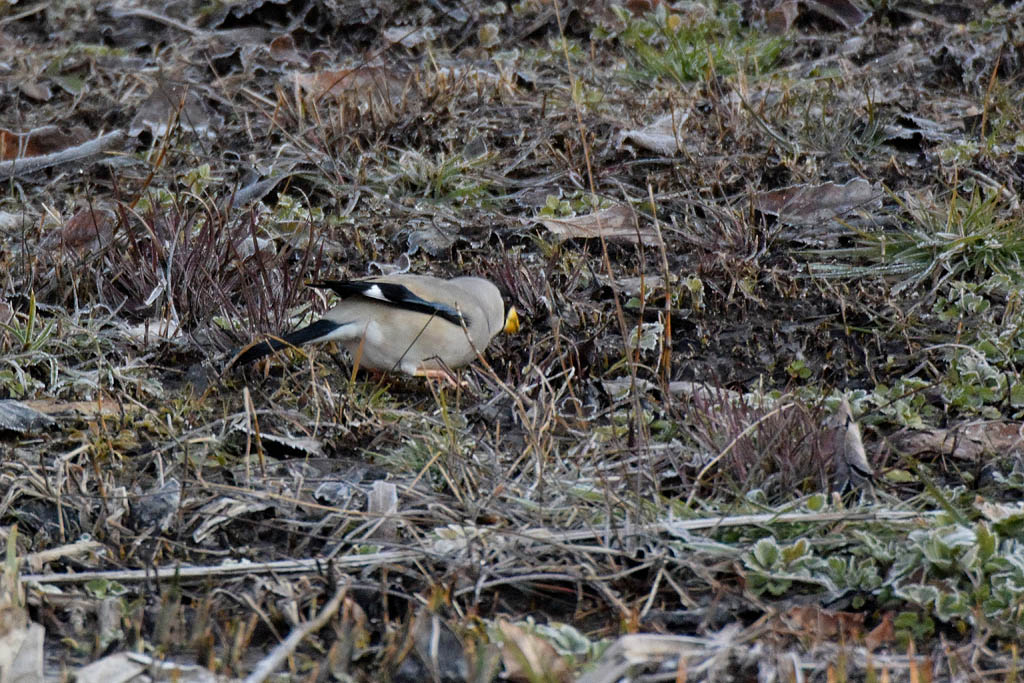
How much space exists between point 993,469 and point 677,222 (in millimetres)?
1960

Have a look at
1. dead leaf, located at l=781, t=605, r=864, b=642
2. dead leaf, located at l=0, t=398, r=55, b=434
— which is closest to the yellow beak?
dead leaf, located at l=0, t=398, r=55, b=434

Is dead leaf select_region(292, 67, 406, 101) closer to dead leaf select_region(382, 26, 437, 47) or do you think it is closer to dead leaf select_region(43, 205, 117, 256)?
dead leaf select_region(382, 26, 437, 47)

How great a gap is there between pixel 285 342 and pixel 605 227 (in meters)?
1.65

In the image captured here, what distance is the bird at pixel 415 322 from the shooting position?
13.7ft

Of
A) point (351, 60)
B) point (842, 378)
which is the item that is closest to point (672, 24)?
point (351, 60)

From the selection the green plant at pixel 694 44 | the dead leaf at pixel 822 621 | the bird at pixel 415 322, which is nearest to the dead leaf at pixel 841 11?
the green plant at pixel 694 44

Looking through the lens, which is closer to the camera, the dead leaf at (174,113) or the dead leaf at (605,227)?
the dead leaf at (605,227)

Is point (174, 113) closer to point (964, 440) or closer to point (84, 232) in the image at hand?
point (84, 232)

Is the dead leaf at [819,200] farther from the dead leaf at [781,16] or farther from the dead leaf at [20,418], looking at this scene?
the dead leaf at [20,418]

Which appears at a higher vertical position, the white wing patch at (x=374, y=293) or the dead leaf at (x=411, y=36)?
the white wing patch at (x=374, y=293)

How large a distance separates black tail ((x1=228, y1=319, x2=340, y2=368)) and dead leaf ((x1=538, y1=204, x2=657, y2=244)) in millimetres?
1232

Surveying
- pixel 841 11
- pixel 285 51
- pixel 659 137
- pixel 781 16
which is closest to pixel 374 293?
pixel 659 137

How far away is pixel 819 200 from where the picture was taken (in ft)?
16.8

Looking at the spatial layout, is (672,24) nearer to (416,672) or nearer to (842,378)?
(842,378)
